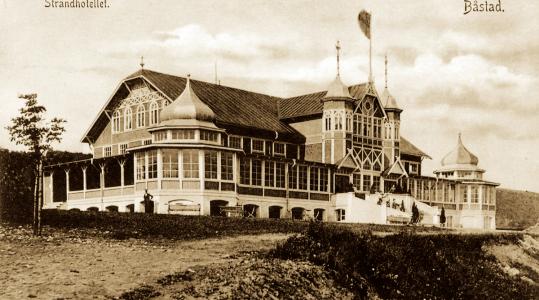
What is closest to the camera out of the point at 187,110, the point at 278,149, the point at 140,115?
the point at 187,110

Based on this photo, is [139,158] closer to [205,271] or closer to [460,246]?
[460,246]

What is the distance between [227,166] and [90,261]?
71.9 feet

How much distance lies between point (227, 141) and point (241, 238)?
20.3 m

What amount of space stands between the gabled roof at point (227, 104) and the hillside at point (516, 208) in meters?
35.5

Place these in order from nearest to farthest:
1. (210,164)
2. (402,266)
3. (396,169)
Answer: (402,266) < (210,164) < (396,169)

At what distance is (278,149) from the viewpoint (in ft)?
159

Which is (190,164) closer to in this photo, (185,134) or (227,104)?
(185,134)

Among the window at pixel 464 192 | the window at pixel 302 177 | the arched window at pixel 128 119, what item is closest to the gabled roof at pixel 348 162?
the window at pixel 302 177

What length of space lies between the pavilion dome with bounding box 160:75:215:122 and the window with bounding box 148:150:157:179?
93.2 inches

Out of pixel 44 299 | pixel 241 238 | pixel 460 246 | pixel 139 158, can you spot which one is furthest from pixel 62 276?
pixel 139 158

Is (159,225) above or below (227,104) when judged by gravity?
below

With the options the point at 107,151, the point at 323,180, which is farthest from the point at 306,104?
the point at 107,151

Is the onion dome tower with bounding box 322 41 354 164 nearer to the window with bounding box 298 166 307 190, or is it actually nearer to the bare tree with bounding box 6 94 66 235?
the window with bounding box 298 166 307 190

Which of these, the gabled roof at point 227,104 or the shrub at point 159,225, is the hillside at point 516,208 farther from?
the shrub at point 159,225
